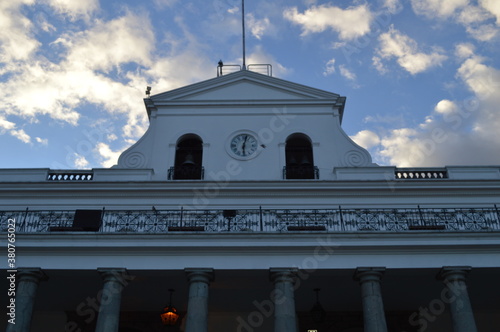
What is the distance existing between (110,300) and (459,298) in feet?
34.0

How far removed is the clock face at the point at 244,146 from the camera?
82.0ft

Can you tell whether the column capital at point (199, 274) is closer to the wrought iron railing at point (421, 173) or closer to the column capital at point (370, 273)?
the column capital at point (370, 273)

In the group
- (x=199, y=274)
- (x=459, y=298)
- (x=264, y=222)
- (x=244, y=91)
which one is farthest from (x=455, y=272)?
(x=244, y=91)

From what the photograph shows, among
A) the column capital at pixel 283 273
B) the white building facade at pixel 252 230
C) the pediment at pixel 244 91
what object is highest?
the pediment at pixel 244 91

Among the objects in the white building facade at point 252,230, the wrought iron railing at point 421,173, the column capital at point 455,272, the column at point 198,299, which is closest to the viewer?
the column at point 198,299

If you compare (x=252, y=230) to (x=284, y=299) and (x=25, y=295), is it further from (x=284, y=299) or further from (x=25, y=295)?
(x=25, y=295)

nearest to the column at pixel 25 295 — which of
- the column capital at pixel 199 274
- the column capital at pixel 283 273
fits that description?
the column capital at pixel 199 274

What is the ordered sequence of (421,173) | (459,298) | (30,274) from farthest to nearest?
(421,173) → (30,274) → (459,298)

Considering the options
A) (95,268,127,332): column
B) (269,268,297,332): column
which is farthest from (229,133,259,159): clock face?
(95,268,127,332): column

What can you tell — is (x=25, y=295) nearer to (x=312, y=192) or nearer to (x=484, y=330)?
(x=312, y=192)

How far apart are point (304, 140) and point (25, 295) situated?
45.2ft

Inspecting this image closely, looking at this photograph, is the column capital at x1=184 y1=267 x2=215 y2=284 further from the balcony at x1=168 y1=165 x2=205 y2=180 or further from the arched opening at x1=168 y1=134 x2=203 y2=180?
the balcony at x1=168 y1=165 x2=205 y2=180

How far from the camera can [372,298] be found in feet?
55.0

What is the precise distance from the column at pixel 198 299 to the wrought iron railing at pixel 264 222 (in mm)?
1560
